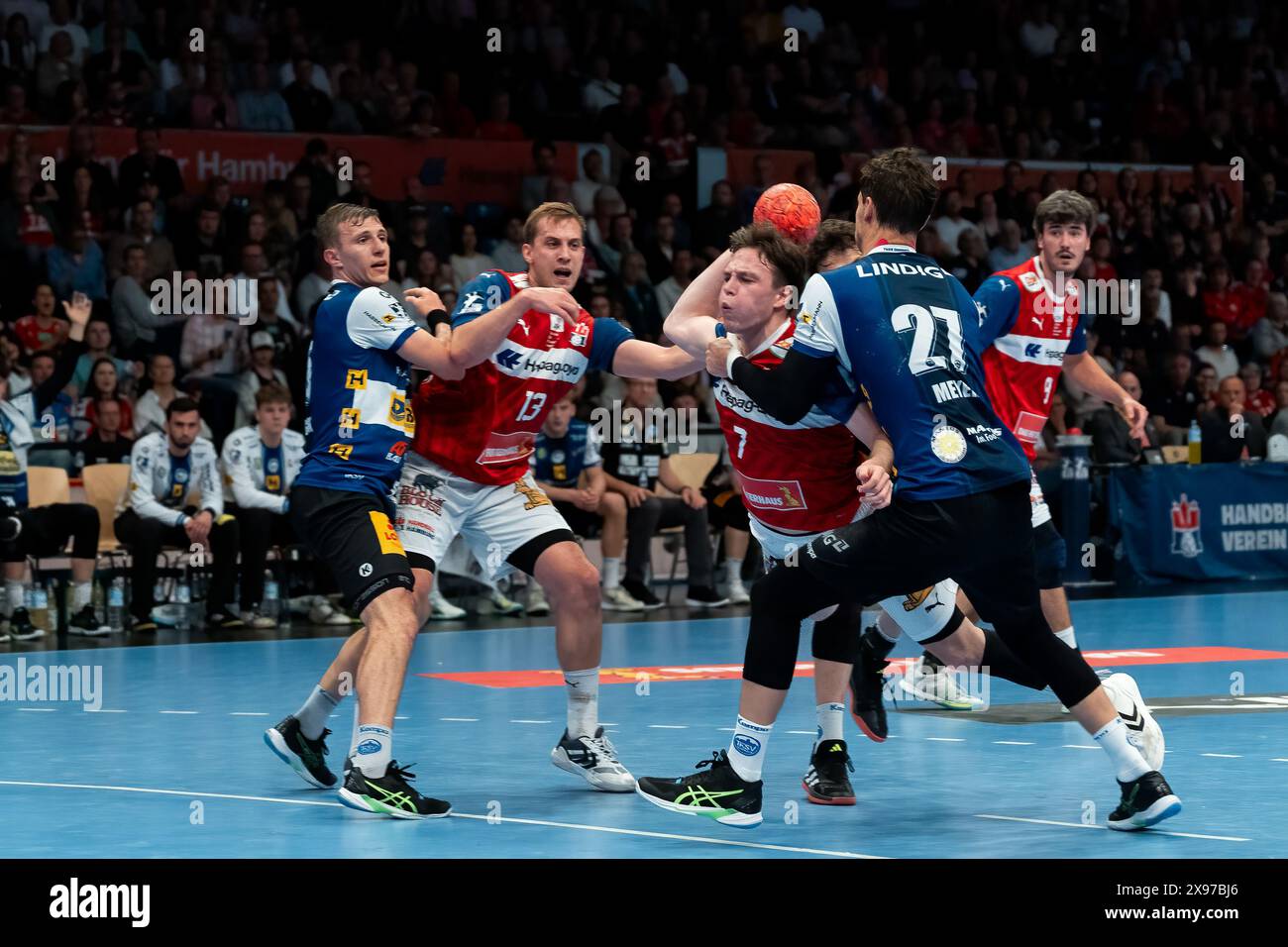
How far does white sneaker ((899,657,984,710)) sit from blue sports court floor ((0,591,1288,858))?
0.36 feet

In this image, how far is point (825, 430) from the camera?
22.1 feet

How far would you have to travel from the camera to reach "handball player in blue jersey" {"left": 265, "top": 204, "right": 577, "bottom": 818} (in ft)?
21.5

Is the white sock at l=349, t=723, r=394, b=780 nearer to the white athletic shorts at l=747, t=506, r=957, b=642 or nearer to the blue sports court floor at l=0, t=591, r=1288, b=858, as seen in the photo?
the blue sports court floor at l=0, t=591, r=1288, b=858

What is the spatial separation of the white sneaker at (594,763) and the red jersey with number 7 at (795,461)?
1.15 m

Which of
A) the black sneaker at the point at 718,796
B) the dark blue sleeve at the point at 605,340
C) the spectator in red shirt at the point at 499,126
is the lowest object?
the black sneaker at the point at 718,796

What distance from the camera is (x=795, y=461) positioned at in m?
6.76

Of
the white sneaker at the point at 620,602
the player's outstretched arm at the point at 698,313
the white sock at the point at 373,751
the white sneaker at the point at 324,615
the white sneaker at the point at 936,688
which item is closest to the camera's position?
the white sock at the point at 373,751

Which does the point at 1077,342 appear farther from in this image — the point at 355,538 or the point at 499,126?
the point at 499,126

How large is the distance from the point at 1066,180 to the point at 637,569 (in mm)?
8658

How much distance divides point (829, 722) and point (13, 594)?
768 cm
